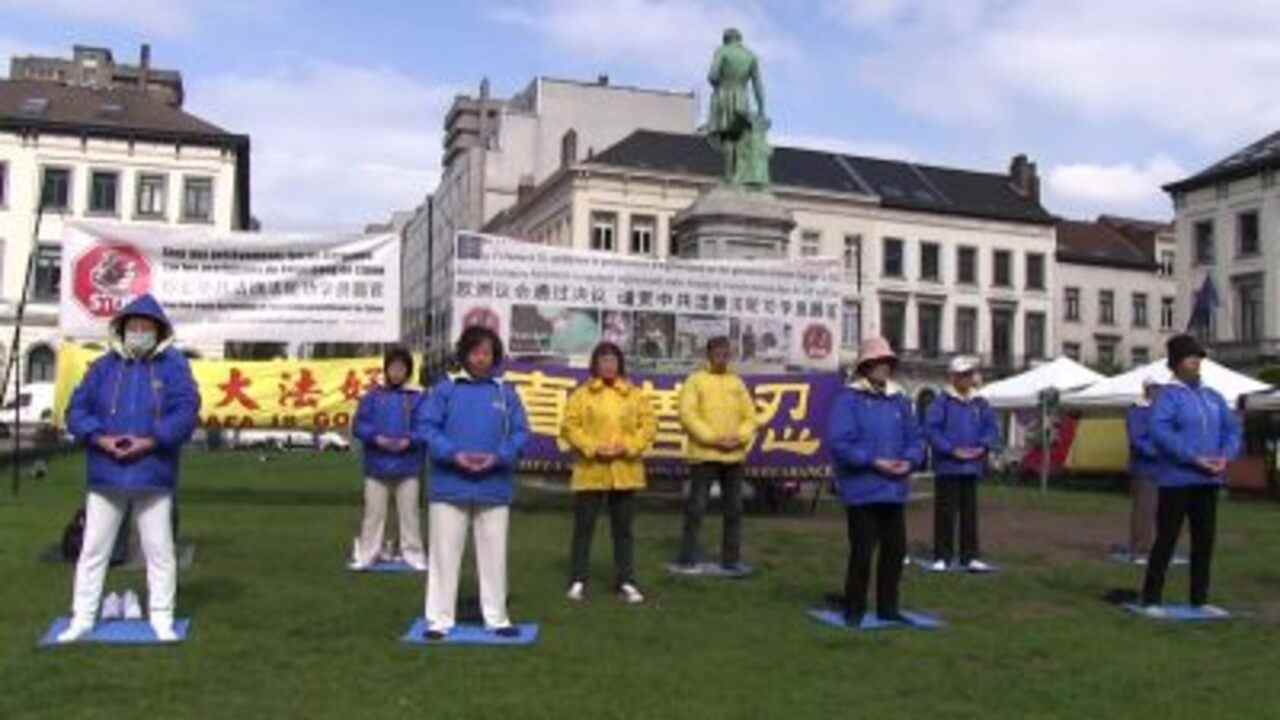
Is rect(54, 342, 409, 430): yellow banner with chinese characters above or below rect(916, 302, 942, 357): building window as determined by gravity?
below

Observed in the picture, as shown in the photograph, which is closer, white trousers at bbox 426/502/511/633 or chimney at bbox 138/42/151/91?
white trousers at bbox 426/502/511/633

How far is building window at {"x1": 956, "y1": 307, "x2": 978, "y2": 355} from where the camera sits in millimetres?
79812

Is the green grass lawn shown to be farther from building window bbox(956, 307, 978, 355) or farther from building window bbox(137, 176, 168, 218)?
building window bbox(956, 307, 978, 355)

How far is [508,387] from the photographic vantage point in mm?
9633

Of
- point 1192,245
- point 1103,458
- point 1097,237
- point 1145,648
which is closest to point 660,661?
point 1145,648

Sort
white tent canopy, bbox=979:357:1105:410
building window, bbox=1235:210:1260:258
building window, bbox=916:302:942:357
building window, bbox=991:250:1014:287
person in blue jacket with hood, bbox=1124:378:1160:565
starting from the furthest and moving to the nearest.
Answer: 1. building window, bbox=991:250:1014:287
2. building window, bbox=916:302:942:357
3. building window, bbox=1235:210:1260:258
4. white tent canopy, bbox=979:357:1105:410
5. person in blue jacket with hood, bbox=1124:378:1160:565

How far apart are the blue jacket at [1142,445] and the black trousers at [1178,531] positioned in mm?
320

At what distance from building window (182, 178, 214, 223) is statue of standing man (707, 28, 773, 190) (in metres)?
49.4

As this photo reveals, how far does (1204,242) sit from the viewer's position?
68.8 metres

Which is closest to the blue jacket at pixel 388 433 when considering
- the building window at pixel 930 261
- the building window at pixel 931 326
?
the building window at pixel 930 261

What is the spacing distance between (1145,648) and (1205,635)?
0.85 m

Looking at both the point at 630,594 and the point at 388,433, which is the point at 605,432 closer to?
the point at 630,594

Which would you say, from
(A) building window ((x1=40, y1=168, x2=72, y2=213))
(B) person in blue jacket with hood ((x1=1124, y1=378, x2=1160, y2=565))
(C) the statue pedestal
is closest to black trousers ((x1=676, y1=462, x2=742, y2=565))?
(B) person in blue jacket with hood ((x1=1124, y1=378, x2=1160, y2=565))

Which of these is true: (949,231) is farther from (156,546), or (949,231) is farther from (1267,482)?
(156,546)
